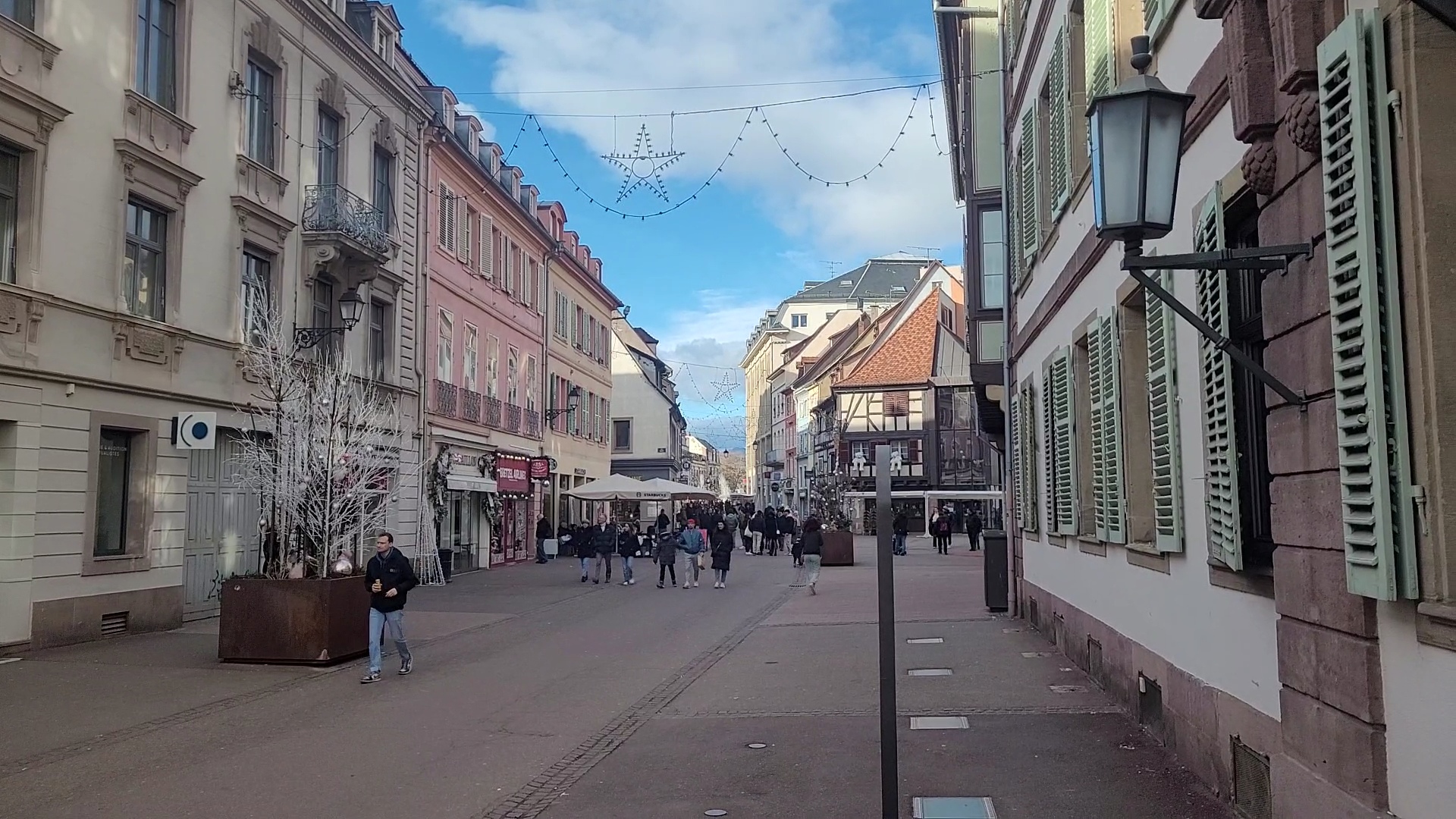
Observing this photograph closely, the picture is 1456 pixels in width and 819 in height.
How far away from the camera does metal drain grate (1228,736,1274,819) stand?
610cm

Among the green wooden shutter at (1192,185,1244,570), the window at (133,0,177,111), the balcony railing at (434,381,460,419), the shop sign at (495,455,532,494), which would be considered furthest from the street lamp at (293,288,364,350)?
the green wooden shutter at (1192,185,1244,570)

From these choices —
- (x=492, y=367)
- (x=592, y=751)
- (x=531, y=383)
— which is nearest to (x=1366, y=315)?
(x=592, y=751)

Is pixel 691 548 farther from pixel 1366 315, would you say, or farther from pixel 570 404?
pixel 1366 315

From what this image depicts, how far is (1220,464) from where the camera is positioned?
6547mm

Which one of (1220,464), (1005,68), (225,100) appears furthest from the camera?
(225,100)

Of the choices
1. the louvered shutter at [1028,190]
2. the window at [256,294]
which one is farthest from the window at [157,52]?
the louvered shutter at [1028,190]

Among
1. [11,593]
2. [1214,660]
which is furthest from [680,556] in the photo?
[1214,660]

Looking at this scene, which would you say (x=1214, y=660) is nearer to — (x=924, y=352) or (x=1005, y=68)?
(x=1005, y=68)

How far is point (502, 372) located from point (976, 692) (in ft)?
85.6

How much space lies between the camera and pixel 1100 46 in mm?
9695

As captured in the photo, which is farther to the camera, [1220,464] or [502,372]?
[502,372]

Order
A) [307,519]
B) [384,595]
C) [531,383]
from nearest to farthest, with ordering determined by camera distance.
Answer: [384,595], [307,519], [531,383]

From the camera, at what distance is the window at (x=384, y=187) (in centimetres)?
2572

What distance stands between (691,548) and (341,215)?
10.0m
